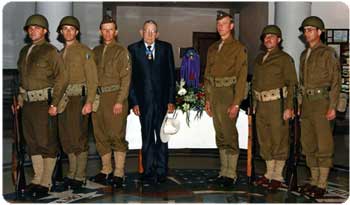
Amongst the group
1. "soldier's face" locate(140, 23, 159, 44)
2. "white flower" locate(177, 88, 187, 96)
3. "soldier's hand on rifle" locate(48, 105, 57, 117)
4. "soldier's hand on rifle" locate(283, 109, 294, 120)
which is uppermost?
"soldier's face" locate(140, 23, 159, 44)

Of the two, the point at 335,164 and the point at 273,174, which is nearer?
the point at 273,174

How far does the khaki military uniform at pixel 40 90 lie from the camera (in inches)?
171

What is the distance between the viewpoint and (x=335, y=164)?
6.36 metres

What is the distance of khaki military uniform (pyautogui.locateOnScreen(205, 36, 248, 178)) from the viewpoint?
487cm

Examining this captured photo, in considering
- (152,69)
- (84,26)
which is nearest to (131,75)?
(152,69)

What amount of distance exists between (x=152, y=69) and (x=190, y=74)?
1017 millimetres

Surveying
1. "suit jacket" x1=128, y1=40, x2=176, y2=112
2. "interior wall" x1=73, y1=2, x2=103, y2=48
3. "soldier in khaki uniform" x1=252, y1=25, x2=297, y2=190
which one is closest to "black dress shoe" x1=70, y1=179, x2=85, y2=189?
"suit jacket" x1=128, y1=40, x2=176, y2=112

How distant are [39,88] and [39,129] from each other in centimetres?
35

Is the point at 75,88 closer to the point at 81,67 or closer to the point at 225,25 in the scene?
the point at 81,67

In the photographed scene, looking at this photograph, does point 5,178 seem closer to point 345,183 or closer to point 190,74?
point 190,74

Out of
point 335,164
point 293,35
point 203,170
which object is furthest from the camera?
point 293,35

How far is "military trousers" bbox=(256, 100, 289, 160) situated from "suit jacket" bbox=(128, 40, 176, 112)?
0.87 meters

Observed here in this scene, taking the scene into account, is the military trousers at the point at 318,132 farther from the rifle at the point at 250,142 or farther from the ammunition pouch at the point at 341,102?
the rifle at the point at 250,142

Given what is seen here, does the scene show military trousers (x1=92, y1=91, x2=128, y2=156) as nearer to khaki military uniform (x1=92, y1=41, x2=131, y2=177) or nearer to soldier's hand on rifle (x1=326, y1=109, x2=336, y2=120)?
khaki military uniform (x1=92, y1=41, x2=131, y2=177)
